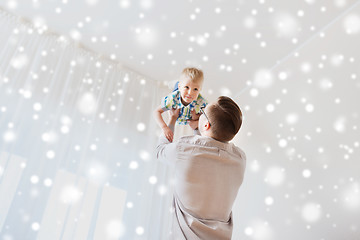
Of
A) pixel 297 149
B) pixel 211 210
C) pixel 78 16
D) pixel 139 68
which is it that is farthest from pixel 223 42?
pixel 211 210

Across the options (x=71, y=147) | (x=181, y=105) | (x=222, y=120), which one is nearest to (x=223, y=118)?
(x=222, y=120)

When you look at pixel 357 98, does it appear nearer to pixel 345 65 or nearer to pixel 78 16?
pixel 345 65

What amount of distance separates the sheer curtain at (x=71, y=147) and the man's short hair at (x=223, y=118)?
125 cm

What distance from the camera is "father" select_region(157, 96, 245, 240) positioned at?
92 cm

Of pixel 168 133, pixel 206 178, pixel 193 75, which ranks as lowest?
pixel 206 178

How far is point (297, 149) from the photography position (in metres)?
1.81

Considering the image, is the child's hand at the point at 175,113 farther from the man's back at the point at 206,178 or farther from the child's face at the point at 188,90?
the man's back at the point at 206,178

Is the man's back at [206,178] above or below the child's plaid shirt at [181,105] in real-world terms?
below

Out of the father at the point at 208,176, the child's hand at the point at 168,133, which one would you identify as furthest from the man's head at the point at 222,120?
the child's hand at the point at 168,133

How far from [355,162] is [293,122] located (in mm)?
490

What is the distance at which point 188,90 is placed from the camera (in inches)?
49.3

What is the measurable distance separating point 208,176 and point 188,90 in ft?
1.40

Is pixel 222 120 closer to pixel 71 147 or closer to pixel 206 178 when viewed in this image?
pixel 206 178

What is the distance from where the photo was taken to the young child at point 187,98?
125 cm
